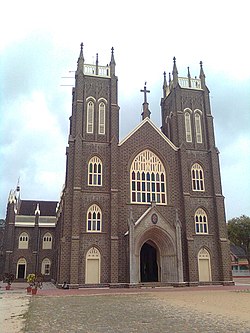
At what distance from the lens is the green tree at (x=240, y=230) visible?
58531 mm

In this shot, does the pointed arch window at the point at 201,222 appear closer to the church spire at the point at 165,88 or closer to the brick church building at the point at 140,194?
the brick church building at the point at 140,194

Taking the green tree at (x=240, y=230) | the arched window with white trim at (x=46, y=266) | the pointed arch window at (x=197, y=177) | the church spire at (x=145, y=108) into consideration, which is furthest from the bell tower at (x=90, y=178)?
the green tree at (x=240, y=230)

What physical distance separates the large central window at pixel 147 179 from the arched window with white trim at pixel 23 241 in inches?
1045

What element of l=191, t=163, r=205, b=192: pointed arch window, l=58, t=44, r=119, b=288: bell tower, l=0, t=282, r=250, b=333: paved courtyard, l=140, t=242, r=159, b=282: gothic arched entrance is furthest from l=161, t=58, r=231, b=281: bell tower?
l=0, t=282, r=250, b=333: paved courtyard

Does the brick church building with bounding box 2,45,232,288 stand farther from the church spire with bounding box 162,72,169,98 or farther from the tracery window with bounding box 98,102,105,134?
the church spire with bounding box 162,72,169,98

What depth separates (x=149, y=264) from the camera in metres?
36.8

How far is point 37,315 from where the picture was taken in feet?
46.4

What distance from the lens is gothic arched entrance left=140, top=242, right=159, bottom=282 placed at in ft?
117

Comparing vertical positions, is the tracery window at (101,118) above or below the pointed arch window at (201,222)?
above

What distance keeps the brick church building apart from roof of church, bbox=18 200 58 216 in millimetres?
25034

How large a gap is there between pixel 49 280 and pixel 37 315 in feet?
130

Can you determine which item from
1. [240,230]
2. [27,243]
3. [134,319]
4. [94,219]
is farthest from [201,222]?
[27,243]

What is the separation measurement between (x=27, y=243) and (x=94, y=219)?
25.1 metres

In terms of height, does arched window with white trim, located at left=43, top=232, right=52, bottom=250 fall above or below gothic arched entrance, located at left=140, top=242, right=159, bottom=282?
above
